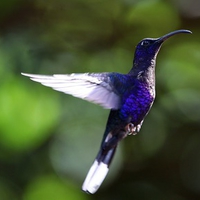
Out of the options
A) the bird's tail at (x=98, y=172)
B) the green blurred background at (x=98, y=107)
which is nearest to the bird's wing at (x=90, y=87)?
the bird's tail at (x=98, y=172)

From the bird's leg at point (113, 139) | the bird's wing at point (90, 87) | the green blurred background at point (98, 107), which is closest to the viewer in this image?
the bird's wing at point (90, 87)

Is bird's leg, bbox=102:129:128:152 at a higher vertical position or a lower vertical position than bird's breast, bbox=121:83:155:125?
lower

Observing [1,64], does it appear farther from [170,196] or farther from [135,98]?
[135,98]

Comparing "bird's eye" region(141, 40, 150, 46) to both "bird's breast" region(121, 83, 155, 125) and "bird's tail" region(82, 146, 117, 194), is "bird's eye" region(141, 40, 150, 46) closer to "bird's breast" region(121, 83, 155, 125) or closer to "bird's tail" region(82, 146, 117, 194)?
"bird's breast" region(121, 83, 155, 125)

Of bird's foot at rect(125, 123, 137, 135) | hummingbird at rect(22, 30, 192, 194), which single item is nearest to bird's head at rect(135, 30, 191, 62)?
hummingbird at rect(22, 30, 192, 194)

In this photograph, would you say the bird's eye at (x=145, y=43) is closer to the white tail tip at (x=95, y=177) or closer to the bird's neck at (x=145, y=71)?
the bird's neck at (x=145, y=71)

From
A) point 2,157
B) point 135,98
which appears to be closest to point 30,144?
point 2,157

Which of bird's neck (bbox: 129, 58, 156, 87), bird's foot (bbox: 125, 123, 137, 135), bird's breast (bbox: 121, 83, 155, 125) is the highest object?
bird's neck (bbox: 129, 58, 156, 87)
